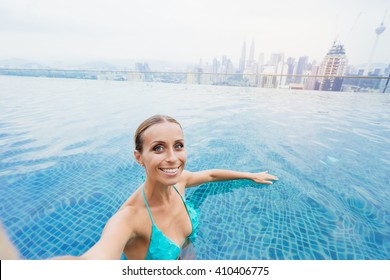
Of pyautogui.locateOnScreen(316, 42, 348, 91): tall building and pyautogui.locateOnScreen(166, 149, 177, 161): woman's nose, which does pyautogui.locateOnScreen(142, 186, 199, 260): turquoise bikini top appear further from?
pyautogui.locateOnScreen(316, 42, 348, 91): tall building

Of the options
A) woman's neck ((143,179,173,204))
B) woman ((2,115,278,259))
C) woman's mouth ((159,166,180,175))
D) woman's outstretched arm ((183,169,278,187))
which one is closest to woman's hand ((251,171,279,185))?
woman's outstretched arm ((183,169,278,187))

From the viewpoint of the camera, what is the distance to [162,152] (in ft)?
4.00

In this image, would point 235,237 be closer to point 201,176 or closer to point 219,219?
point 219,219

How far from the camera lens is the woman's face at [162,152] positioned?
1.20 metres

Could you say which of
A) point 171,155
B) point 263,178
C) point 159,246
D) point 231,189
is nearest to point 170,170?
point 171,155

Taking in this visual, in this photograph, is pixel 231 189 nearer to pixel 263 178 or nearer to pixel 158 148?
pixel 263 178

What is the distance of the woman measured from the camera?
119cm

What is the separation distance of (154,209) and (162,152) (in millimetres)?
491

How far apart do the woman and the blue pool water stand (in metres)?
0.88

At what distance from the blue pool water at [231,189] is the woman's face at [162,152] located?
139cm

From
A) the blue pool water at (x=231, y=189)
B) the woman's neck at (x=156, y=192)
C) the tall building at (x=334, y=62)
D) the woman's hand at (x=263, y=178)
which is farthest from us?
the tall building at (x=334, y=62)

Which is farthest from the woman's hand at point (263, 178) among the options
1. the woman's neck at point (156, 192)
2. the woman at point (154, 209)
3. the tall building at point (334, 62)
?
the tall building at point (334, 62)

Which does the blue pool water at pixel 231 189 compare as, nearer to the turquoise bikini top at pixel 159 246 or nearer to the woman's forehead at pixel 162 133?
the turquoise bikini top at pixel 159 246

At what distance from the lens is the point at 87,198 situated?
2848 mm
